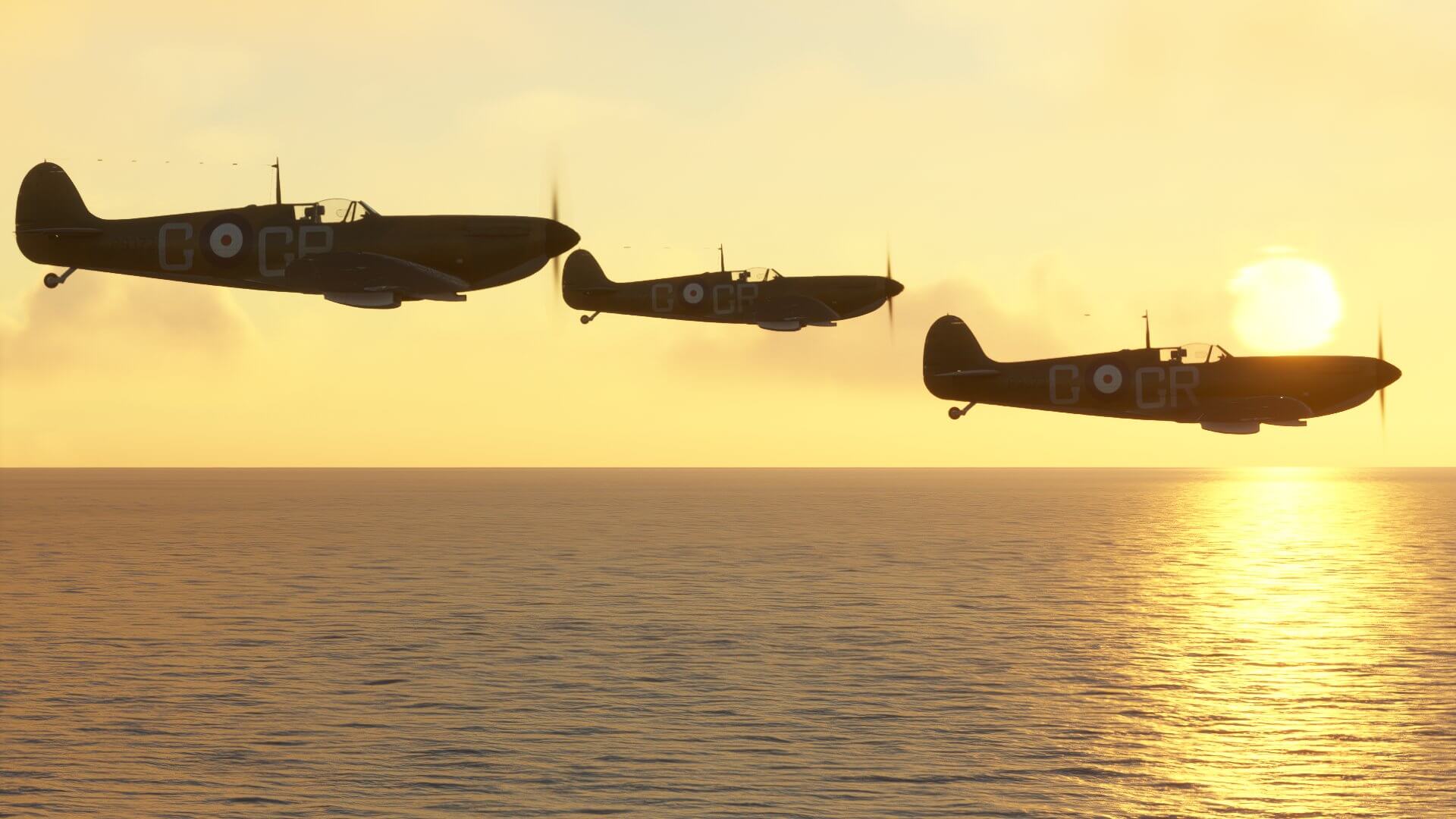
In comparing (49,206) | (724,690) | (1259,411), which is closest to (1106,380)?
(1259,411)

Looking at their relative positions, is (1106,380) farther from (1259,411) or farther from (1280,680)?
(1280,680)

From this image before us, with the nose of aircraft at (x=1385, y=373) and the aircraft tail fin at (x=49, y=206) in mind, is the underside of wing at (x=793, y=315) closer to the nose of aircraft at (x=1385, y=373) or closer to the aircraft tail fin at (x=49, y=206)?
the nose of aircraft at (x=1385, y=373)

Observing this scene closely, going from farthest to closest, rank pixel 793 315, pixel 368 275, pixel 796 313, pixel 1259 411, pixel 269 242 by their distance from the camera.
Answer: pixel 796 313, pixel 793 315, pixel 1259 411, pixel 269 242, pixel 368 275

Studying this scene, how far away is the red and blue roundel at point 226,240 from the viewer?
30.7 meters

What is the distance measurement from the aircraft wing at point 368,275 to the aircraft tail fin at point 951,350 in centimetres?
3315

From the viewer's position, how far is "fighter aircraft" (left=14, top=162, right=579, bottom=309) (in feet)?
96.3

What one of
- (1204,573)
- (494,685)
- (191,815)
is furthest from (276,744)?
(1204,573)

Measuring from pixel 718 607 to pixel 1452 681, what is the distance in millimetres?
34445

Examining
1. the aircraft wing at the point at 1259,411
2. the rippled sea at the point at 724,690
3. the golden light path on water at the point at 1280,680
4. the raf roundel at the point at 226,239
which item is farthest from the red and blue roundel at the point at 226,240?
the aircraft wing at the point at 1259,411

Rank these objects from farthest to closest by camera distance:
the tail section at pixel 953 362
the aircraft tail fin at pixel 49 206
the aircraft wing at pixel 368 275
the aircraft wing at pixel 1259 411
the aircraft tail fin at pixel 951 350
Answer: the aircraft tail fin at pixel 951 350
the tail section at pixel 953 362
the aircraft wing at pixel 1259 411
the aircraft tail fin at pixel 49 206
the aircraft wing at pixel 368 275

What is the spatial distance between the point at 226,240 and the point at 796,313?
25.3 metres

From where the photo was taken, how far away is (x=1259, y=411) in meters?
45.6

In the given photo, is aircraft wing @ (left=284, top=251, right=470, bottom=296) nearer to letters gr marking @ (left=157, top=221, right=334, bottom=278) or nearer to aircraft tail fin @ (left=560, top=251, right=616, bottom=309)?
letters gr marking @ (left=157, top=221, right=334, bottom=278)

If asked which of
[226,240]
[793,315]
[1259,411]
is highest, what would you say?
[226,240]
